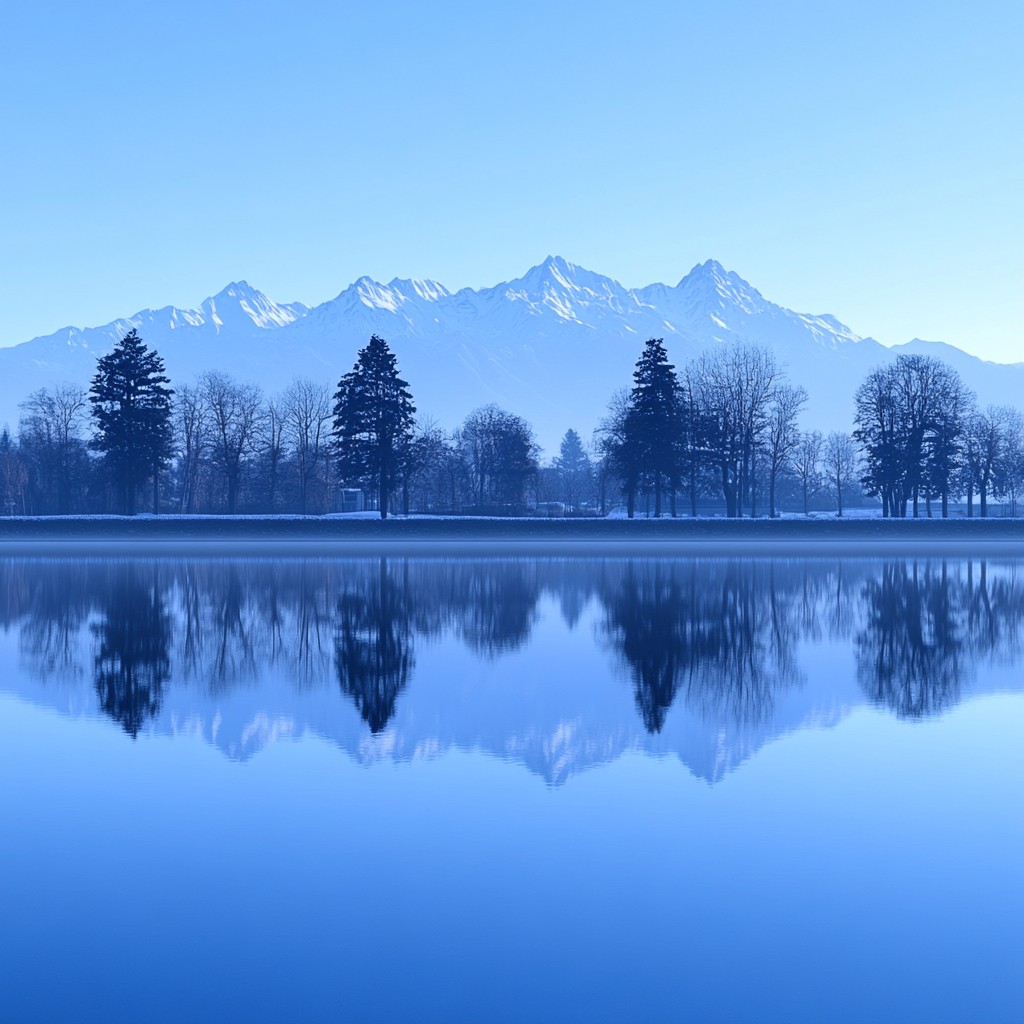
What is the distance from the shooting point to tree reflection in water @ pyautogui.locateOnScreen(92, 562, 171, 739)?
16.3m

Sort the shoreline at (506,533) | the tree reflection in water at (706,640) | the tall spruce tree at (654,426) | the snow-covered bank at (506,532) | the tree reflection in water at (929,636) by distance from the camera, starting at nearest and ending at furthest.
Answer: the tree reflection in water at (706,640)
the tree reflection in water at (929,636)
the shoreline at (506,533)
the snow-covered bank at (506,532)
the tall spruce tree at (654,426)

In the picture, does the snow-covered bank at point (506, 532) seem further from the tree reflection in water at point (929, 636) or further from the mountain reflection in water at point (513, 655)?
the mountain reflection in water at point (513, 655)

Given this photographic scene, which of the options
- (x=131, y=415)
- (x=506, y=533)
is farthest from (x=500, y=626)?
(x=131, y=415)

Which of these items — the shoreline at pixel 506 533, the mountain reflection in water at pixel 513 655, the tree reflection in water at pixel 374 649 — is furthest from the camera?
the shoreline at pixel 506 533

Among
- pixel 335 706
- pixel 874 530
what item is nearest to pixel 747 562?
pixel 874 530

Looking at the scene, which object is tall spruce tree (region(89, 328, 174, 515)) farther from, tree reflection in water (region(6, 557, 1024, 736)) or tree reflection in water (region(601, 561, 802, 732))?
tree reflection in water (region(601, 561, 802, 732))

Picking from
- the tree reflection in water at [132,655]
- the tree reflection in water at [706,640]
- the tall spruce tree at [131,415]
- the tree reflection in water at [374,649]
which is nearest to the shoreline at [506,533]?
the tall spruce tree at [131,415]

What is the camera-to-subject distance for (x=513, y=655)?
21.6m

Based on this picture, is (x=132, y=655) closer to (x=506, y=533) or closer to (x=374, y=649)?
(x=374, y=649)

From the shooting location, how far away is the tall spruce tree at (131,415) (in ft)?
274

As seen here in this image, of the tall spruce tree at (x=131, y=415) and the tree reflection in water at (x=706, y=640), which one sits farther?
the tall spruce tree at (x=131, y=415)

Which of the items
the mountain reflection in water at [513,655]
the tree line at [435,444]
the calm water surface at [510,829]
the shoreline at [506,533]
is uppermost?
the tree line at [435,444]

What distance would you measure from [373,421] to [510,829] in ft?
244

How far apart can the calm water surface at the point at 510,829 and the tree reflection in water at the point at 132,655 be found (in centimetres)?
14
